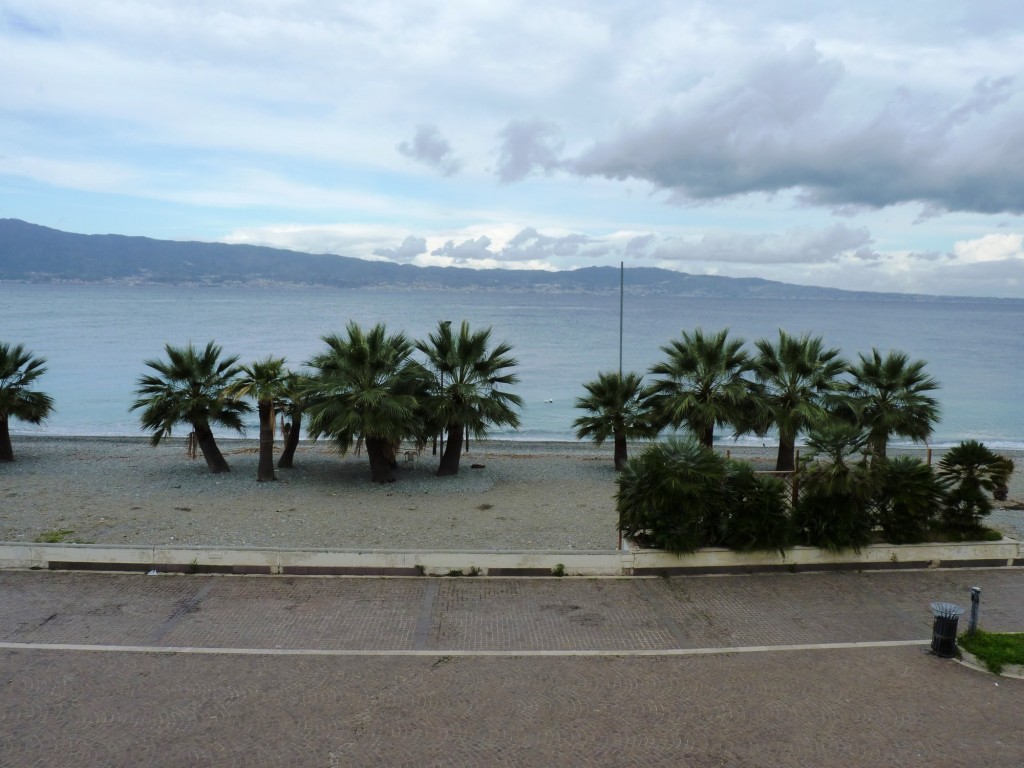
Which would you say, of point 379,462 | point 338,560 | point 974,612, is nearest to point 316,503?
point 379,462

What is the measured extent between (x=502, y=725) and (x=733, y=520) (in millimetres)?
5593

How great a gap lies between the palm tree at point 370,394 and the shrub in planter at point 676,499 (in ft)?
→ 24.7

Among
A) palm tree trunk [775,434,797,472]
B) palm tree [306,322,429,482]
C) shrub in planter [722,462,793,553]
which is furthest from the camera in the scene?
palm tree trunk [775,434,797,472]

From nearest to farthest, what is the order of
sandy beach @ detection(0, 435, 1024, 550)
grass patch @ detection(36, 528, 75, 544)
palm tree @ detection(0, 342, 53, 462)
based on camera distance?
grass patch @ detection(36, 528, 75, 544) < sandy beach @ detection(0, 435, 1024, 550) < palm tree @ detection(0, 342, 53, 462)

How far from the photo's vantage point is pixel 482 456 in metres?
26.4

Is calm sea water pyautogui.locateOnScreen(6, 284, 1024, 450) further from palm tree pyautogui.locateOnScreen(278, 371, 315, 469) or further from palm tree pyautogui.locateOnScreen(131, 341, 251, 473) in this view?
palm tree pyautogui.locateOnScreen(131, 341, 251, 473)

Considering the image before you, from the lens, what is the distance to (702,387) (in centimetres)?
2050

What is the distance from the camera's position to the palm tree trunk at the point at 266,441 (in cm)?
1920

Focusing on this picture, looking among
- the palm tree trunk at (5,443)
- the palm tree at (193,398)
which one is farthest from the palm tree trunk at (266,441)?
the palm tree trunk at (5,443)

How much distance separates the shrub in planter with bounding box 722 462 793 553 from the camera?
38.5 ft

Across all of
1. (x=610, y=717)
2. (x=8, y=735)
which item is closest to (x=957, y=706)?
(x=610, y=717)

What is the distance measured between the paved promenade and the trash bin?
0.50 feet

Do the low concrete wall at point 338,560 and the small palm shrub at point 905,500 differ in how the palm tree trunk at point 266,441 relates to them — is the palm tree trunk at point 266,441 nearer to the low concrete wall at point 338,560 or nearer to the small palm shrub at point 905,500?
the low concrete wall at point 338,560

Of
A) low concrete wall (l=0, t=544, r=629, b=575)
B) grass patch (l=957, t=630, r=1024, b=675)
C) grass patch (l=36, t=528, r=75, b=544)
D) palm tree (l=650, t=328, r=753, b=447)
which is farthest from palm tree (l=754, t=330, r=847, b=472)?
grass patch (l=36, t=528, r=75, b=544)
